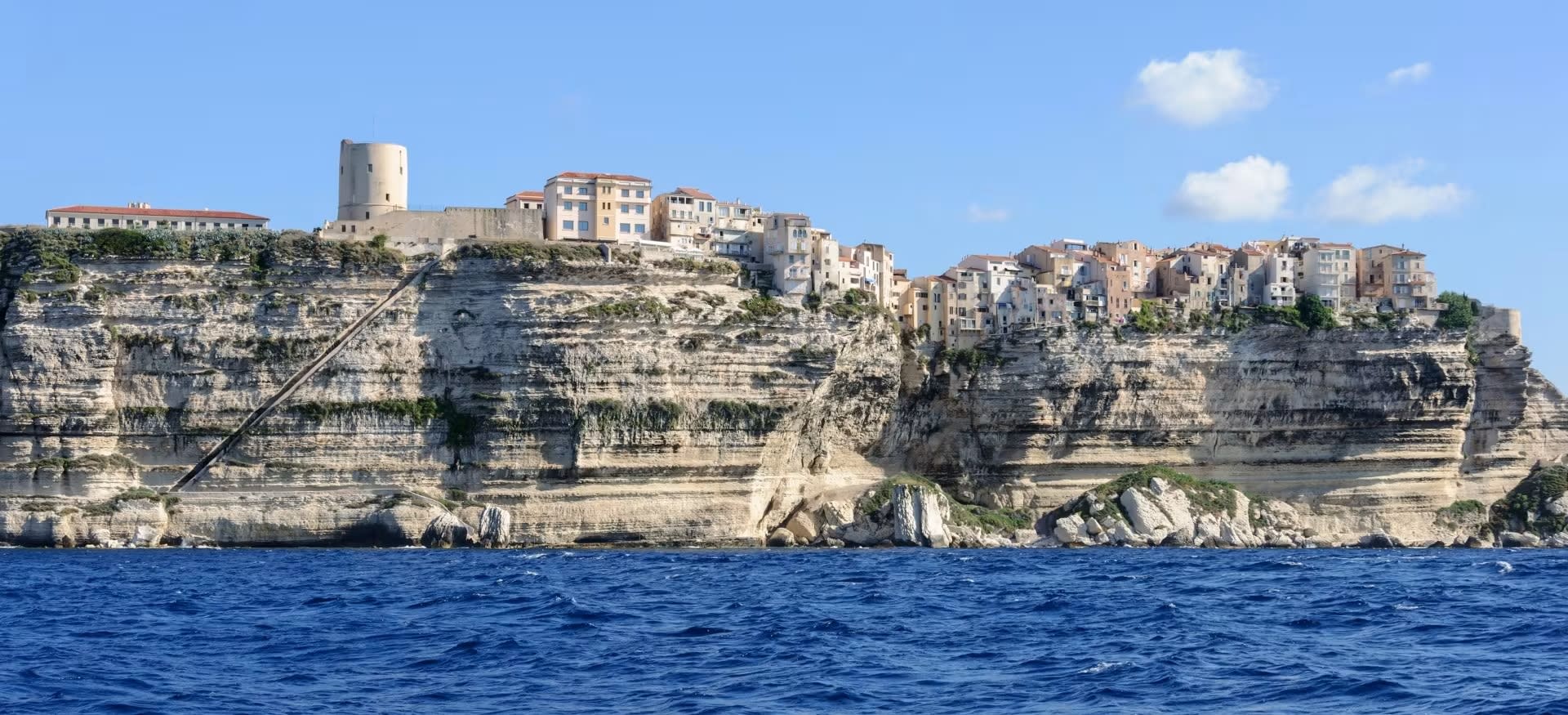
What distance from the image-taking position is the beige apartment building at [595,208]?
73.7 meters

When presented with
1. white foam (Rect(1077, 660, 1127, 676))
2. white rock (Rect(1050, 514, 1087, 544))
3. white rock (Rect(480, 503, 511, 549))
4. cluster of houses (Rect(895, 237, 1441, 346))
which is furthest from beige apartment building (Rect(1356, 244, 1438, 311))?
A: white foam (Rect(1077, 660, 1127, 676))

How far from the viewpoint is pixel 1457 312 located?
8181 cm

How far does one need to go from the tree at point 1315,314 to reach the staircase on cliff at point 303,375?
1466 inches

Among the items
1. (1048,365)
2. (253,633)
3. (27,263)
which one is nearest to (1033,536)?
(1048,365)

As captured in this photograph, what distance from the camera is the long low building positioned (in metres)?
72.3

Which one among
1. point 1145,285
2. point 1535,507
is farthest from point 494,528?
point 1535,507

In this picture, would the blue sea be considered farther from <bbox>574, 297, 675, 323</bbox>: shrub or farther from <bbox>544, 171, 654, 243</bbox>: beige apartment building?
<bbox>544, 171, 654, 243</bbox>: beige apartment building

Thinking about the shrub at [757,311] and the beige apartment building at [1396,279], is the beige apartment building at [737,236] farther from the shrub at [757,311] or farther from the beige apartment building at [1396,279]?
the beige apartment building at [1396,279]

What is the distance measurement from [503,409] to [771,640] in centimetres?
3560

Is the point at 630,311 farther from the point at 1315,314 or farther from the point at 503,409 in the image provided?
the point at 1315,314

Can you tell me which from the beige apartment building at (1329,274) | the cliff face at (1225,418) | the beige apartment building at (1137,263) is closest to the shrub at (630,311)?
the cliff face at (1225,418)

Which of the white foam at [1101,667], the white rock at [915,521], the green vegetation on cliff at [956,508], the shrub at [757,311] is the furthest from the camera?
the shrub at [757,311]

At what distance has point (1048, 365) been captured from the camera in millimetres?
75875

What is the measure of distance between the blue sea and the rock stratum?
13.0 metres
